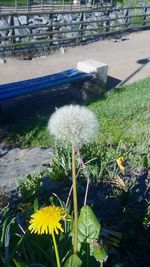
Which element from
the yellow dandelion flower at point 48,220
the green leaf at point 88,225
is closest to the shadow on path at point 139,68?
the green leaf at point 88,225

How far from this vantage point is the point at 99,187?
14.4ft

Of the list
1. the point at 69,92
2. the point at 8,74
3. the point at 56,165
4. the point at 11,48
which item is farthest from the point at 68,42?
the point at 56,165

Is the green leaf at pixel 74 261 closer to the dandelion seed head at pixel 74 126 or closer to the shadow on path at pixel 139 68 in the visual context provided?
the dandelion seed head at pixel 74 126

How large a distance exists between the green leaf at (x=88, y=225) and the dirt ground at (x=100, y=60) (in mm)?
8879

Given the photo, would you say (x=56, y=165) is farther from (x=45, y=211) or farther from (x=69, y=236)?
(x=45, y=211)

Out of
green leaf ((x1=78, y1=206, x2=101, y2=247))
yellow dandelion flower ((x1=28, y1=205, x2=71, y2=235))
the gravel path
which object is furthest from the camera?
the gravel path

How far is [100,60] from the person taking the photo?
1393cm

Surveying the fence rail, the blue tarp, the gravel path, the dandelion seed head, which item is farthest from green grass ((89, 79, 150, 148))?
the fence rail

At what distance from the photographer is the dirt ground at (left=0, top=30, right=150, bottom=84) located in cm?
1226

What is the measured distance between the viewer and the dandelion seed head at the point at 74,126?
2242 millimetres

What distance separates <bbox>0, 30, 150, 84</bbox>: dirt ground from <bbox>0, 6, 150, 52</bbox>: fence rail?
0.49 m

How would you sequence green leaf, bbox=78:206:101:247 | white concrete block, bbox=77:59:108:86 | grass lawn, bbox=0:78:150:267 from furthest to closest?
white concrete block, bbox=77:59:108:86, grass lawn, bbox=0:78:150:267, green leaf, bbox=78:206:101:247

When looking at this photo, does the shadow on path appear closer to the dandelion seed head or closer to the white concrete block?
the white concrete block

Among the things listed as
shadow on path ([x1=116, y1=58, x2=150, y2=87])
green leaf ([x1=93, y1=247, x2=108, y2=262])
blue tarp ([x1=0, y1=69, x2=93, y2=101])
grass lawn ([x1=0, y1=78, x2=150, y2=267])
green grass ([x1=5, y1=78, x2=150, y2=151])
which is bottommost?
shadow on path ([x1=116, y1=58, x2=150, y2=87])
